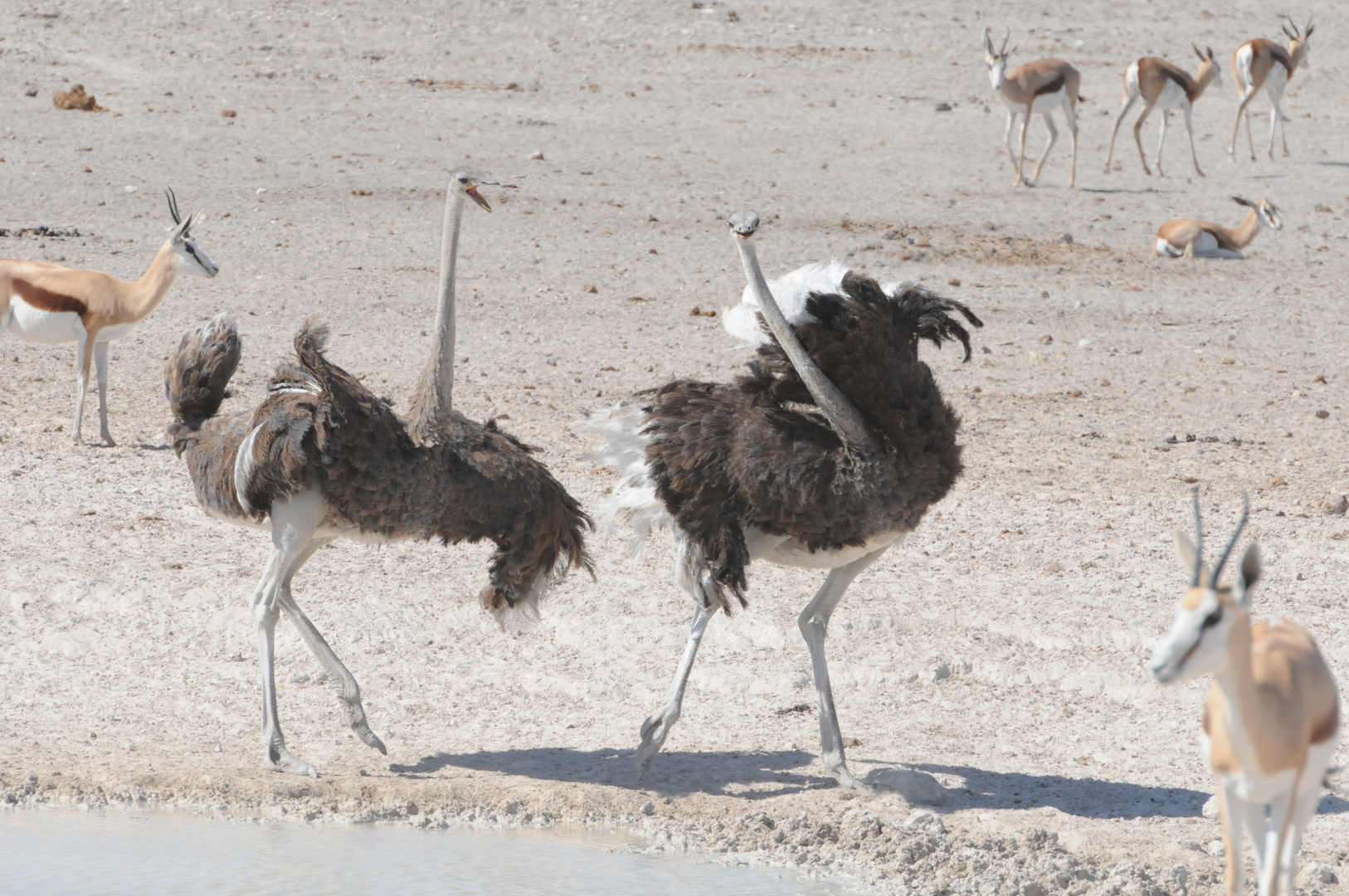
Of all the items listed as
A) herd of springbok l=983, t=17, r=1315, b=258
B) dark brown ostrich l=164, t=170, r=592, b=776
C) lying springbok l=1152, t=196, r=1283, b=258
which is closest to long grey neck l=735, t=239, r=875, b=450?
dark brown ostrich l=164, t=170, r=592, b=776

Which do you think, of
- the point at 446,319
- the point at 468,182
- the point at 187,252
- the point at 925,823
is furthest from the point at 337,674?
the point at 187,252

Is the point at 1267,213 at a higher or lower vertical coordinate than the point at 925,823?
higher

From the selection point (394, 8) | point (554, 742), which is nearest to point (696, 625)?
point (554, 742)

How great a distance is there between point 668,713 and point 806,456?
979mm

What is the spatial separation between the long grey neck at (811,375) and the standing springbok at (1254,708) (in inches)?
64.2

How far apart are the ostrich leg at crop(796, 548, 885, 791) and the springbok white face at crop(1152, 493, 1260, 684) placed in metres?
2.15

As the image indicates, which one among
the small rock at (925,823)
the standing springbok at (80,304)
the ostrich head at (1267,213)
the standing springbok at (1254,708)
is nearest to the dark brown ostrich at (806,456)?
the small rock at (925,823)

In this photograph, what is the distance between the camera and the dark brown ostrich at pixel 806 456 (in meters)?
5.22

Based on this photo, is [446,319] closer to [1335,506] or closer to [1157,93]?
[1335,506]

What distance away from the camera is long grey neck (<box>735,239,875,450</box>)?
5.27 metres

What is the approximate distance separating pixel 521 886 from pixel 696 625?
1112 millimetres

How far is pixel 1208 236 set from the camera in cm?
1485

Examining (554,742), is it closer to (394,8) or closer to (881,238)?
(881,238)

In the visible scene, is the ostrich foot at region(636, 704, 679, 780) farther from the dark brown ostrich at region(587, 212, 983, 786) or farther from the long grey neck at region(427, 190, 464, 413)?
the long grey neck at region(427, 190, 464, 413)
